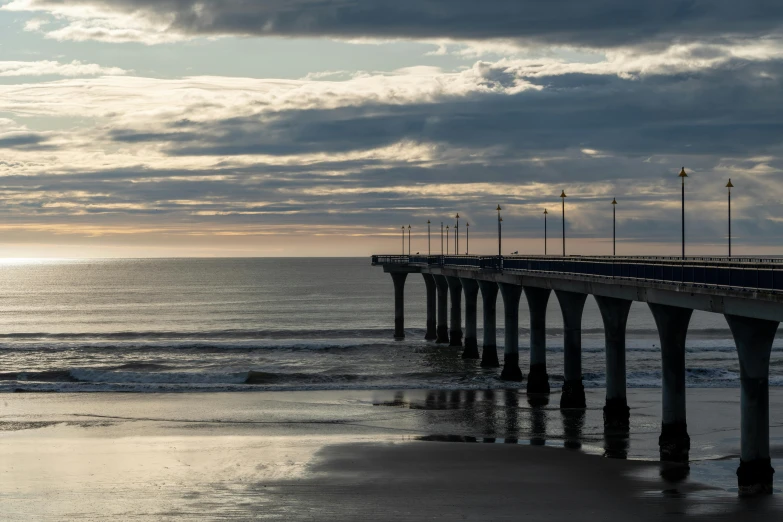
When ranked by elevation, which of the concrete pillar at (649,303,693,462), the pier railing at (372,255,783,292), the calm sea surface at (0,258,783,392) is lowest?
the calm sea surface at (0,258,783,392)

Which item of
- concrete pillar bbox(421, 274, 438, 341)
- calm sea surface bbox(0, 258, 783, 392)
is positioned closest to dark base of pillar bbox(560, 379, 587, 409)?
calm sea surface bbox(0, 258, 783, 392)

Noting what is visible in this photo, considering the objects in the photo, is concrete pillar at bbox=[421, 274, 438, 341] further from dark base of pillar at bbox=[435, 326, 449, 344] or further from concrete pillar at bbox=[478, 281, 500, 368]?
concrete pillar at bbox=[478, 281, 500, 368]

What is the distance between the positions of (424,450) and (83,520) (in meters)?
13.7

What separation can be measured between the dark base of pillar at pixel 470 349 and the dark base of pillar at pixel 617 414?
31.8 metres

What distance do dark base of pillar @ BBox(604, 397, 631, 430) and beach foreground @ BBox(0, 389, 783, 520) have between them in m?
0.83

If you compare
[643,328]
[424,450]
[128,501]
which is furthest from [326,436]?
[643,328]

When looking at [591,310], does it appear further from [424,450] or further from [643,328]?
[424,450]

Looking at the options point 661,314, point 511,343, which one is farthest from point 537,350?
point 661,314

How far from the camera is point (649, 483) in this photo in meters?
30.1

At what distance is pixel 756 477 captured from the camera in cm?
2880

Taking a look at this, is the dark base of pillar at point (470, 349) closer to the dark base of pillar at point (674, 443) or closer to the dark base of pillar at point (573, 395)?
the dark base of pillar at point (573, 395)

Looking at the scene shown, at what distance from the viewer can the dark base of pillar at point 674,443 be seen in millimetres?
34375

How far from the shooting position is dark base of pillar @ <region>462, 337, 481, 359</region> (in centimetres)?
7244

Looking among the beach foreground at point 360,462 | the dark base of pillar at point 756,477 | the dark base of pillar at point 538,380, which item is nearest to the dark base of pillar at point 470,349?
the dark base of pillar at point 538,380
